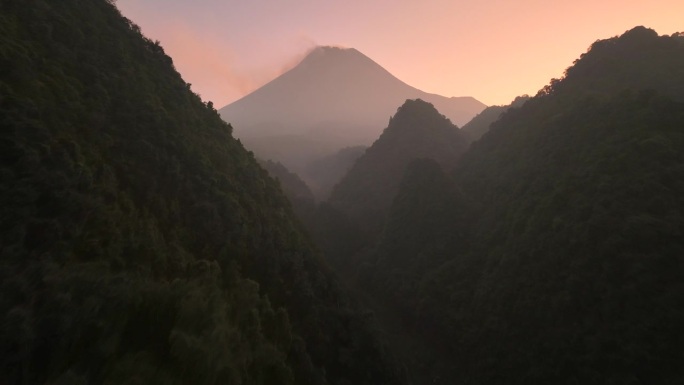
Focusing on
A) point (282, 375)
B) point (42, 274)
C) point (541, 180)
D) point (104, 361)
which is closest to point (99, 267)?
point (42, 274)

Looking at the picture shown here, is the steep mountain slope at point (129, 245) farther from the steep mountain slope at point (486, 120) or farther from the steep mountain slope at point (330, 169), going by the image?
the steep mountain slope at point (330, 169)

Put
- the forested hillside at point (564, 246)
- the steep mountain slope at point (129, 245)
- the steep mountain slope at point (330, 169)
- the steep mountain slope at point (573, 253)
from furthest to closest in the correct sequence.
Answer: the steep mountain slope at point (330, 169), the forested hillside at point (564, 246), the steep mountain slope at point (573, 253), the steep mountain slope at point (129, 245)

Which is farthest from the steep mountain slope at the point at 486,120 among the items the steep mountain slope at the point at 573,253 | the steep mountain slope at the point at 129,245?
the steep mountain slope at the point at 129,245

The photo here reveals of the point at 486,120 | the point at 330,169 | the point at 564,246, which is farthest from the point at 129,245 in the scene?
the point at 330,169

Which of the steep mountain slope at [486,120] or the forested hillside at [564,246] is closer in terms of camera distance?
the forested hillside at [564,246]

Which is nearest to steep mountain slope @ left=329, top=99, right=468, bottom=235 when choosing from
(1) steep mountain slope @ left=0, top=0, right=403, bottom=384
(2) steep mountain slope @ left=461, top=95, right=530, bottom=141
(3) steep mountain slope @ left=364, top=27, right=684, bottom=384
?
(2) steep mountain slope @ left=461, top=95, right=530, bottom=141

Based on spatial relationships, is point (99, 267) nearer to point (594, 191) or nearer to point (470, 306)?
point (470, 306)
